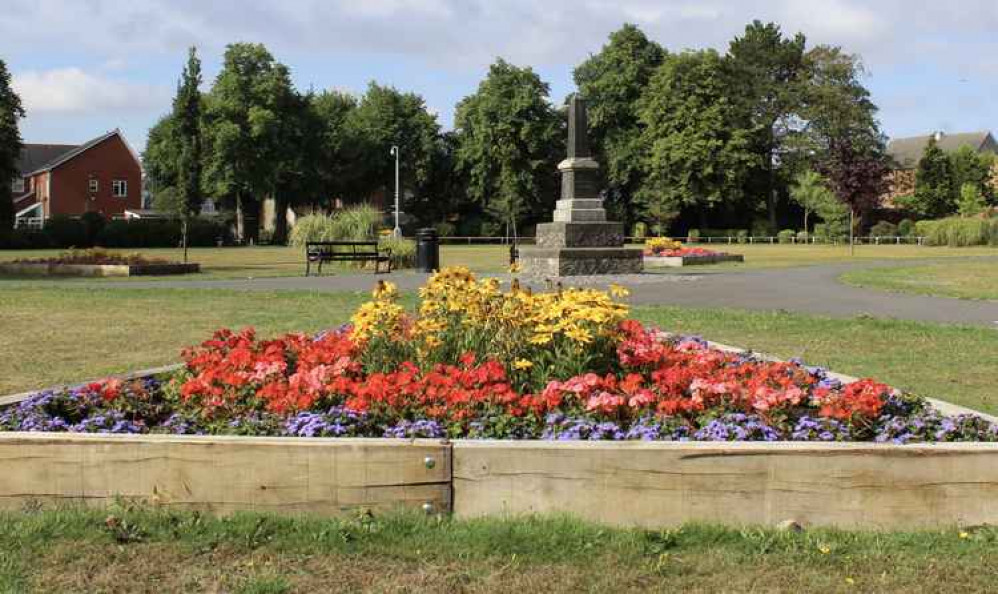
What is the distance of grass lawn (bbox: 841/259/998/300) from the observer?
1767cm

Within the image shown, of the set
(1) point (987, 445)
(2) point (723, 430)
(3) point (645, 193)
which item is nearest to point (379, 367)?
(2) point (723, 430)

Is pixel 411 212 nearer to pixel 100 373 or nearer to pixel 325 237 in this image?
pixel 325 237

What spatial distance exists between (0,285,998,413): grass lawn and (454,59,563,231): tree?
1959 inches

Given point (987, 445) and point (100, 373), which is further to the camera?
point (100, 373)

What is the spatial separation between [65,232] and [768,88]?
49.6m

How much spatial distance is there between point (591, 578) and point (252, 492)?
58.9 inches

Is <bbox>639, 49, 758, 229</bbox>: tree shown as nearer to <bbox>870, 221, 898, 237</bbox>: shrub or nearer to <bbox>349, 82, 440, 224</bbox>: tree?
<bbox>870, 221, 898, 237</bbox>: shrub

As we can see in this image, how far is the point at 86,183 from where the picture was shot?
74250 millimetres

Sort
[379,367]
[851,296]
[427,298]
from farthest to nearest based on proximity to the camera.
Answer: [851,296] < [427,298] < [379,367]

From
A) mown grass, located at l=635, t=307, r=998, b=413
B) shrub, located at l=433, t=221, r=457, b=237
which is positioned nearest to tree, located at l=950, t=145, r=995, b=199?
shrub, located at l=433, t=221, r=457, b=237

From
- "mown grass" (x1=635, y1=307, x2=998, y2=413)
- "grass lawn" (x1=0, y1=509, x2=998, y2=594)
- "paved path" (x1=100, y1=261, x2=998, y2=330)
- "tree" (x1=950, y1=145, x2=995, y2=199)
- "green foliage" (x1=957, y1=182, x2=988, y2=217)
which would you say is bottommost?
"grass lawn" (x1=0, y1=509, x2=998, y2=594)

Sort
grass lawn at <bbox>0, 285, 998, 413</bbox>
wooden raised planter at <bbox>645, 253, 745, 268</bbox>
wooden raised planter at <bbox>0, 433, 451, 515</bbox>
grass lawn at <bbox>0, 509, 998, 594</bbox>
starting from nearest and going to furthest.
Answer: grass lawn at <bbox>0, 509, 998, 594</bbox> < wooden raised planter at <bbox>0, 433, 451, 515</bbox> < grass lawn at <bbox>0, 285, 998, 413</bbox> < wooden raised planter at <bbox>645, 253, 745, 268</bbox>

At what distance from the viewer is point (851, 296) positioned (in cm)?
1650

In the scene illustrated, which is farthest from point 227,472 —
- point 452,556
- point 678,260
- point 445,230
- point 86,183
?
point 86,183
